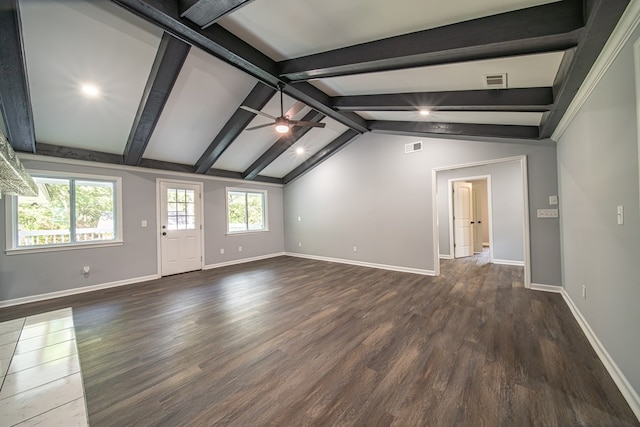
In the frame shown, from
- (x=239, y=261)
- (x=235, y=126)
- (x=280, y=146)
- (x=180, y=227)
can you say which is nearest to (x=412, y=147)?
(x=280, y=146)

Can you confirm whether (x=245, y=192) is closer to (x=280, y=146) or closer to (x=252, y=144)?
(x=252, y=144)

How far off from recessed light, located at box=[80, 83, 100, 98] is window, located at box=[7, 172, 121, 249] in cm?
179

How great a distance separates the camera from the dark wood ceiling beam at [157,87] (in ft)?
8.77

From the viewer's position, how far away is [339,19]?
2137 mm

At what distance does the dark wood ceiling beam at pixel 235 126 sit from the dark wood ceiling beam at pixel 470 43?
1104mm

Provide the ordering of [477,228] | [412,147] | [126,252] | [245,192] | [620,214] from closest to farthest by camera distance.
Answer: [620,214]
[126,252]
[412,147]
[245,192]
[477,228]

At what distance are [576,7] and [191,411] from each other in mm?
3714

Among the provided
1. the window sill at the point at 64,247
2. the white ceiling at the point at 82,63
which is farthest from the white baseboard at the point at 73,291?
the white ceiling at the point at 82,63

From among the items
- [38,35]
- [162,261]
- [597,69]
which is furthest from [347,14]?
[162,261]

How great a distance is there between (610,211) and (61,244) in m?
7.03

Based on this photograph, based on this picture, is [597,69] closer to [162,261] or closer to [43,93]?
[43,93]

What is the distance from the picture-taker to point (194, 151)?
5.08 metres

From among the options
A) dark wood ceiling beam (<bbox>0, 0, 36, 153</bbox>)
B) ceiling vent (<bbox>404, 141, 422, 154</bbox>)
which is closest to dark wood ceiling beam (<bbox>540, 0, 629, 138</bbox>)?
ceiling vent (<bbox>404, 141, 422, 154</bbox>)

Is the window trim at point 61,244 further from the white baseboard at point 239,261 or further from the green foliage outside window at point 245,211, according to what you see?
the green foliage outside window at point 245,211
